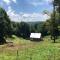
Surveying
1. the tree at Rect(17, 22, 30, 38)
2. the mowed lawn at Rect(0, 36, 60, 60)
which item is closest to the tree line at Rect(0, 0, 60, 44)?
the tree at Rect(17, 22, 30, 38)

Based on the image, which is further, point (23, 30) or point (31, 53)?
point (23, 30)

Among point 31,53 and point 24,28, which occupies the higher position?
point 31,53

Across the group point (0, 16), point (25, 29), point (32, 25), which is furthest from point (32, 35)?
point (0, 16)

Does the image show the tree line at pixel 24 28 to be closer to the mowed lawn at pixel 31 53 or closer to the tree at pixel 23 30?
the tree at pixel 23 30

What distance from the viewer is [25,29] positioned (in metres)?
91.5

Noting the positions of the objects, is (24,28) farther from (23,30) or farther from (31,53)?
(31,53)

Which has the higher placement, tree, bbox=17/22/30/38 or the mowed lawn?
the mowed lawn

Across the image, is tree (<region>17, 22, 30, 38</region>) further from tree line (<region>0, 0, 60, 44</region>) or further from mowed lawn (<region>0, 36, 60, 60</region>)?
mowed lawn (<region>0, 36, 60, 60</region>)

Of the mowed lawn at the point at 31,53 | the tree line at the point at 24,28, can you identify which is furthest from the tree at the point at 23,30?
the mowed lawn at the point at 31,53

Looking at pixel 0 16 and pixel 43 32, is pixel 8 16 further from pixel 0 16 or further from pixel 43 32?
pixel 43 32

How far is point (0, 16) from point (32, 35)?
83.0ft

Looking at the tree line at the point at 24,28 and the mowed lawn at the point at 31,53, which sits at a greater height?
the mowed lawn at the point at 31,53

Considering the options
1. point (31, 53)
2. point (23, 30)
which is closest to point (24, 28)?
point (23, 30)

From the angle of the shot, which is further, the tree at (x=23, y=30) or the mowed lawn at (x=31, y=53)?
the tree at (x=23, y=30)
